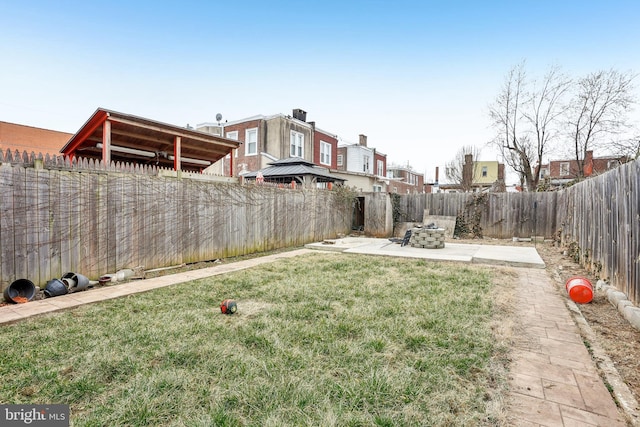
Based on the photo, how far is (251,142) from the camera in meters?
19.0

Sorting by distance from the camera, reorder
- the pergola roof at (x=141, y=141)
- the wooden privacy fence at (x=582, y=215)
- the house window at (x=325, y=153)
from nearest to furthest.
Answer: the wooden privacy fence at (x=582, y=215), the pergola roof at (x=141, y=141), the house window at (x=325, y=153)

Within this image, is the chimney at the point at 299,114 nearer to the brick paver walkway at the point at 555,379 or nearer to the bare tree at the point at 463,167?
the bare tree at the point at 463,167

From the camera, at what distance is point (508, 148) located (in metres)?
18.0

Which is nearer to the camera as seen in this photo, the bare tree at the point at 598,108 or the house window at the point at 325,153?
the bare tree at the point at 598,108

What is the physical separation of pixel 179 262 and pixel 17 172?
290cm

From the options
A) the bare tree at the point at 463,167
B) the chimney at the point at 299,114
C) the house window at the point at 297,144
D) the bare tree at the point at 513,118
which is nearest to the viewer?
the bare tree at the point at 513,118

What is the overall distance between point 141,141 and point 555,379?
9789 millimetres

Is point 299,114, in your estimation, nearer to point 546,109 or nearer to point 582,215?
point 546,109

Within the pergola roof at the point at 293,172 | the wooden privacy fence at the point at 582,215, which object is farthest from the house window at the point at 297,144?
the wooden privacy fence at the point at 582,215

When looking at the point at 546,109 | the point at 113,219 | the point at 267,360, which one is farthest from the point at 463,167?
the point at 267,360

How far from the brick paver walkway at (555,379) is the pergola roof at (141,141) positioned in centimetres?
736

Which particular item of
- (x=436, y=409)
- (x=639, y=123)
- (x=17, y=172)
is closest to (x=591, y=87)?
(x=639, y=123)

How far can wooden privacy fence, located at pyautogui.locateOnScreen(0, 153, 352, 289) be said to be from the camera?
13.4ft

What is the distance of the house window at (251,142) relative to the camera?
18812 millimetres
